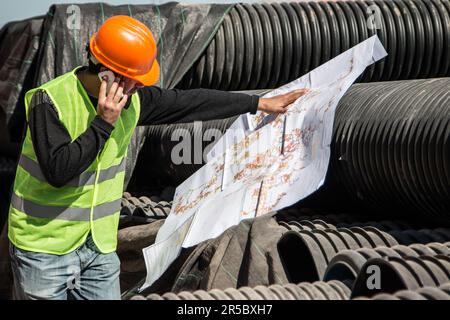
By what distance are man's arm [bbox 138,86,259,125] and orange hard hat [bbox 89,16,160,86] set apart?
226 millimetres

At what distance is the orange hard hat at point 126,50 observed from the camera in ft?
11.8

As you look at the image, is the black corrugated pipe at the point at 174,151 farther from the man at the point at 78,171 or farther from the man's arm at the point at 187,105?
the man at the point at 78,171

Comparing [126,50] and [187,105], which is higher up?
[126,50]

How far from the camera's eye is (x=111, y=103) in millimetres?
3363

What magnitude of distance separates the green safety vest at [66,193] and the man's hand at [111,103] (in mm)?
164

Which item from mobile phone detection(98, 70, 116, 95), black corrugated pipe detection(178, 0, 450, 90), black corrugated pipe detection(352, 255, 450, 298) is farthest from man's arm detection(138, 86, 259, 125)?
black corrugated pipe detection(178, 0, 450, 90)

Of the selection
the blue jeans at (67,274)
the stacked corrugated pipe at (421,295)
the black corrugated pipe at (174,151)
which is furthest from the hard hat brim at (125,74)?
the black corrugated pipe at (174,151)

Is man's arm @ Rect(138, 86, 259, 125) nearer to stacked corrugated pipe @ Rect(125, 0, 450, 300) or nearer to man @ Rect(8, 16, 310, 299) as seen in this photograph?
man @ Rect(8, 16, 310, 299)

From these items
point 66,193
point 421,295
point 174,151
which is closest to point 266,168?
point 66,193

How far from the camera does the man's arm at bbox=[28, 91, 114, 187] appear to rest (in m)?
3.29

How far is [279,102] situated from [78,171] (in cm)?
140

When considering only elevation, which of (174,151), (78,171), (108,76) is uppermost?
(108,76)

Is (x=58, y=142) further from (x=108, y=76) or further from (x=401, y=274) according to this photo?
(x=401, y=274)

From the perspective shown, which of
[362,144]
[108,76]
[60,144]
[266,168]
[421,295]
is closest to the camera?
[421,295]
